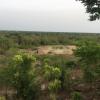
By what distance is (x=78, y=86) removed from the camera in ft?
48.3

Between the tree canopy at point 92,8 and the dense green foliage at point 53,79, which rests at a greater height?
the tree canopy at point 92,8

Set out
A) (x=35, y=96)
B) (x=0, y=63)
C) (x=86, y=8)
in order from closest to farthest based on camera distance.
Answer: (x=35, y=96) → (x=86, y=8) → (x=0, y=63)

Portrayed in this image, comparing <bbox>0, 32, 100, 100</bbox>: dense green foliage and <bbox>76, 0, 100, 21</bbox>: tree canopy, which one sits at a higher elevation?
<bbox>76, 0, 100, 21</bbox>: tree canopy

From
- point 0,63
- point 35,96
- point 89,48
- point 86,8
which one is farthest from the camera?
point 0,63

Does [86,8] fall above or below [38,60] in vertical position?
above

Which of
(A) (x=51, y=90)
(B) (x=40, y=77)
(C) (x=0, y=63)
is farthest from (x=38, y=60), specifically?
(A) (x=51, y=90)

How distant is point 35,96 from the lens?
1331 centimetres

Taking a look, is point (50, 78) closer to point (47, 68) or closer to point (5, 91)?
point (47, 68)

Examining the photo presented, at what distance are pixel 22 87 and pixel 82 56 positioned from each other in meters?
2.50

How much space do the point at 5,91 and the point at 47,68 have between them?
5.62ft

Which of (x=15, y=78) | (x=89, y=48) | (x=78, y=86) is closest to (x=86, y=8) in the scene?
(x=89, y=48)

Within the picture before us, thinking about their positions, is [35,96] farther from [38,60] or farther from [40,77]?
[38,60]

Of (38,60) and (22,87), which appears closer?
(22,87)

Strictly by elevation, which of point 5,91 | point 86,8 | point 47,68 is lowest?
point 5,91
